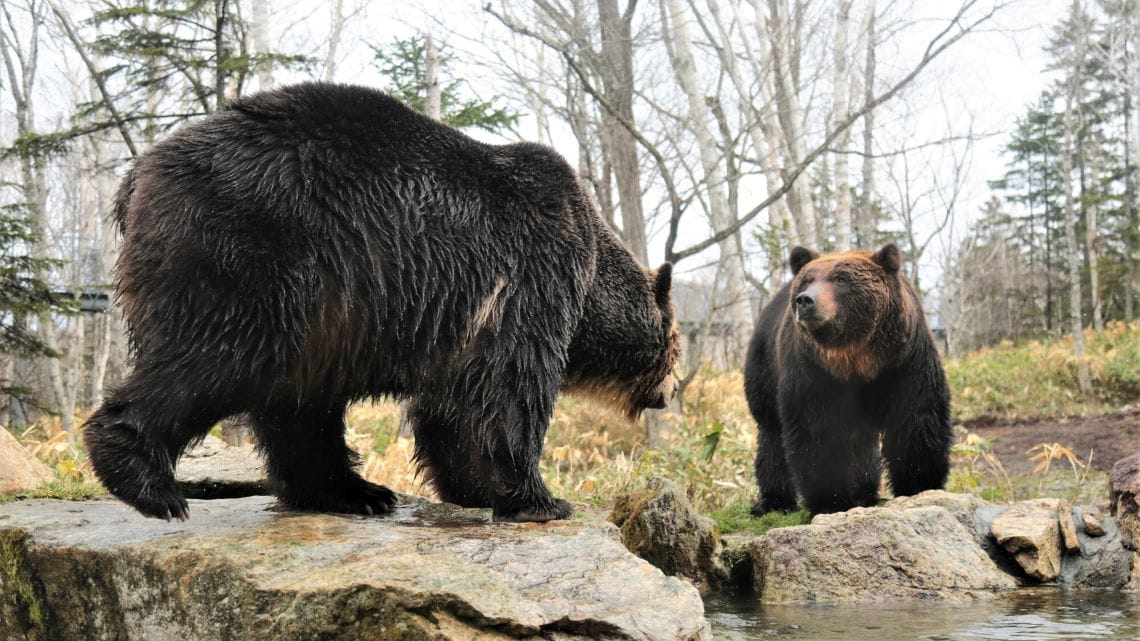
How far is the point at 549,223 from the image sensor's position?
4594 millimetres

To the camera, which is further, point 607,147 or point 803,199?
point 803,199

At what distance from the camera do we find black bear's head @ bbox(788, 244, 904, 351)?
650 centimetres

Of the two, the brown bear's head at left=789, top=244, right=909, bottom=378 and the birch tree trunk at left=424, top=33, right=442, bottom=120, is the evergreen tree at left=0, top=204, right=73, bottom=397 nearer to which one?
the birch tree trunk at left=424, top=33, right=442, bottom=120

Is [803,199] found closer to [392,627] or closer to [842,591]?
[842,591]

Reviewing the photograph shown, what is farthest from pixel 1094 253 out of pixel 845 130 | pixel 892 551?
pixel 892 551

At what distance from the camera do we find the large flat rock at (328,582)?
10.5 ft

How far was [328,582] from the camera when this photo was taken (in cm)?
326

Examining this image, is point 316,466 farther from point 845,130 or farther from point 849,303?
point 845,130

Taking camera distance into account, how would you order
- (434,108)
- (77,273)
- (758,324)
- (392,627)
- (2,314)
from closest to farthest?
(392,627) → (758,324) → (2,314) → (434,108) → (77,273)

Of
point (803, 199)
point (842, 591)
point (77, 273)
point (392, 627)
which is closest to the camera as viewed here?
point (392, 627)

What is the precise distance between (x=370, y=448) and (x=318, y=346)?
781 centimetres

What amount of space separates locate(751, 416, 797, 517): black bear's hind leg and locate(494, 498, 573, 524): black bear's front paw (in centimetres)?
392

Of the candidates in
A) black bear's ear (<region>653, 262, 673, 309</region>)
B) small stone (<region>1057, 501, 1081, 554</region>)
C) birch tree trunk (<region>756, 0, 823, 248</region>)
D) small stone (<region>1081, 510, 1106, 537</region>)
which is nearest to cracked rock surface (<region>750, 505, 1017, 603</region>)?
small stone (<region>1057, 501, 1081, 554</region>)

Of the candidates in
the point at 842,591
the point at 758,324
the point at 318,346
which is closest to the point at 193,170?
the point at 318,346
